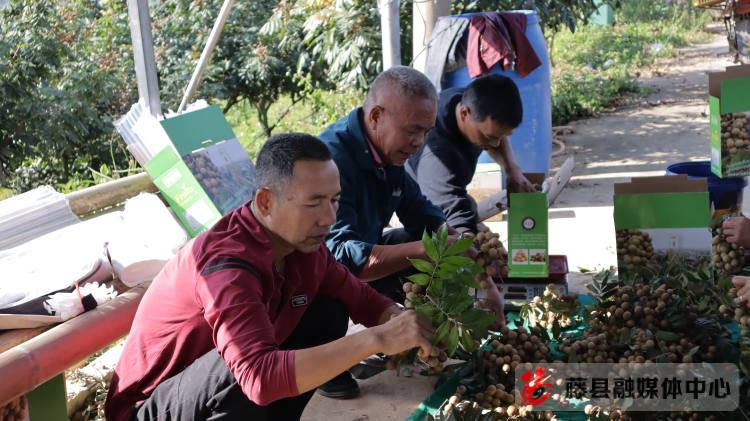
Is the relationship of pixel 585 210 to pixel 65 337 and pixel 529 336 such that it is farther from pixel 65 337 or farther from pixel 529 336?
pixel 65 337

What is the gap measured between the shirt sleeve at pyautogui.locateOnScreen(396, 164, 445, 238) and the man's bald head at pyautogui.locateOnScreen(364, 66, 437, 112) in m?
0.44

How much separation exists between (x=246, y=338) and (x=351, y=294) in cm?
64

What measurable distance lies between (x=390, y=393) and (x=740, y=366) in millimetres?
1178

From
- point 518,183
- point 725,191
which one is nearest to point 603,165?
point 518,183

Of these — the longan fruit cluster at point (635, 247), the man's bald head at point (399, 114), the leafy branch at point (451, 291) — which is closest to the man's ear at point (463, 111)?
the man's bald head at point (399, 114)

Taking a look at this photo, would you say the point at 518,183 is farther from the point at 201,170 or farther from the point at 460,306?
the point at 460,306

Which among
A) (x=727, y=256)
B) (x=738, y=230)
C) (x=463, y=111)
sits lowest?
(x=727, y=256)

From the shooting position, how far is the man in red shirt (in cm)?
197

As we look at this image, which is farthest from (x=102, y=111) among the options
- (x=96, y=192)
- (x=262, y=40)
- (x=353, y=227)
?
(x=353, y=227)

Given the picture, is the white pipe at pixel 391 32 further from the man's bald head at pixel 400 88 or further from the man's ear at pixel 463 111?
the man's bald head at pixel 400 88

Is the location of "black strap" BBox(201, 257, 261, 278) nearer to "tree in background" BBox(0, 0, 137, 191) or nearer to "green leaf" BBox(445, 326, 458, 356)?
"green leaf" BBox(445, 326, 458, 356)

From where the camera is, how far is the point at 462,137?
3744mm

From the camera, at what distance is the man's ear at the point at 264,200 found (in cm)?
219

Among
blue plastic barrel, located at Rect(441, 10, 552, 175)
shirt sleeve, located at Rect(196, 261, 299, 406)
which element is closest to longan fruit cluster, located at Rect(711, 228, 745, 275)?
shirt sleeve, located at Rect(196, 261, 299, 406)
